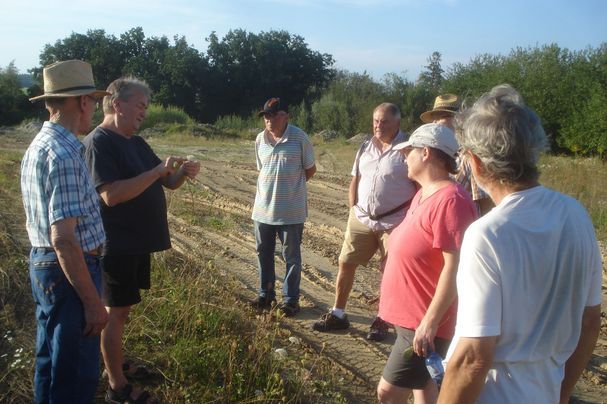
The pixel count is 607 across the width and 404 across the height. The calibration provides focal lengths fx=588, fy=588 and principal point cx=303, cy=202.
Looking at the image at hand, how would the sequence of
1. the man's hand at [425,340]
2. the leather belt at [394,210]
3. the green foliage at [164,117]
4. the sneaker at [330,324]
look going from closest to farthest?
the man's hand at [425,340] < the leather belt at [394,210] < the sneaker at [330,324] < the green foliage at [164,117]

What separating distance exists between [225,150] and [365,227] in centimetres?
1778

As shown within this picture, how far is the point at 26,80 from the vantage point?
156 ft

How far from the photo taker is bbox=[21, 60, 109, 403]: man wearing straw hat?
2668mm

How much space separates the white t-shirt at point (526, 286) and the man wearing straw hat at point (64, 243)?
1746 mm

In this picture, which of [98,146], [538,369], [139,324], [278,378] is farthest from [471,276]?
→ [139,324]

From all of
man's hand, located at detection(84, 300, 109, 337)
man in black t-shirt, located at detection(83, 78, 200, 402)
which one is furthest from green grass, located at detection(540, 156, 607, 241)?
man's hand, located at detection(84, 300, 109, 337)

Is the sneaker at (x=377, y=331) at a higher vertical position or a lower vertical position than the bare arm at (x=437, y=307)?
lower

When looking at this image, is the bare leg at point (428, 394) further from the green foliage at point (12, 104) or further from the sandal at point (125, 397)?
the green foliage at point (12, 104)

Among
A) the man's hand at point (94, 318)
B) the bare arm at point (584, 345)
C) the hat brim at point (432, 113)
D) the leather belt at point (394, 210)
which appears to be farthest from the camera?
the hat brim at point (432, 113)

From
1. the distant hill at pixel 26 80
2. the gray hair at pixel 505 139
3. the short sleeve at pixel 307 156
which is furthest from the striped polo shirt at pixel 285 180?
the distant hill at pixel 26 80

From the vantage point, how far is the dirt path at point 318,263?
4.56 meters

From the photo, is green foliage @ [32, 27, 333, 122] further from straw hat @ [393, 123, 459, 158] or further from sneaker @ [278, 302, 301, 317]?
straw hat @ [393, 123, 459, 158]

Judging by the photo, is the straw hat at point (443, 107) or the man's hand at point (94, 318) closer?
the man's hand at point (94, 318)

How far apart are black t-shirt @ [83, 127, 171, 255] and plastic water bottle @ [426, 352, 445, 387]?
1848 millimetres
